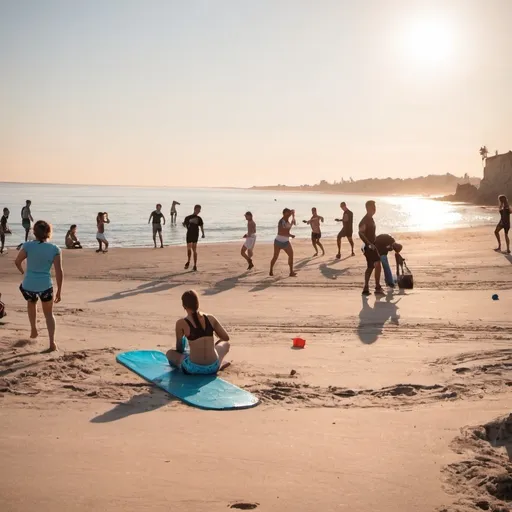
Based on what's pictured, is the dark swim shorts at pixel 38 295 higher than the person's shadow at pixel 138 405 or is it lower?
higher

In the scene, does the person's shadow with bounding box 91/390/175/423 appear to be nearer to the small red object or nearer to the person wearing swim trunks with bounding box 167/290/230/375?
the person wearing swim trunks with bounding box 167/290/230/375

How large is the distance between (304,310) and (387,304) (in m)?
1.63

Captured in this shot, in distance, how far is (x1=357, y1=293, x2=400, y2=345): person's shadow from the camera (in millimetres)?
9312

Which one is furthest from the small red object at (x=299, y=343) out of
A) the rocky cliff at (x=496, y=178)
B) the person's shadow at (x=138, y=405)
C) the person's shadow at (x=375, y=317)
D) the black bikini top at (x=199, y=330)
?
the rocky cliff at (x=496, y=178)

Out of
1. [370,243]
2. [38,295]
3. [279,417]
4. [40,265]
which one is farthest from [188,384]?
[370,243]

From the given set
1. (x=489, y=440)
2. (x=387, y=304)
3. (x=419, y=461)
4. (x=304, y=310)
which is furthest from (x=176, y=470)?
(x=387, y=304)

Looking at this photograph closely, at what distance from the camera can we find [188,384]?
21.6 ft

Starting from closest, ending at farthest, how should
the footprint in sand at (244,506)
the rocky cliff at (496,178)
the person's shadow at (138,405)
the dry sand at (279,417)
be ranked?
the footprint in sand at (244,506)
the dry sand at (279,417)
the person's shadow at (138,405)
the rocky cliff at (496,178)

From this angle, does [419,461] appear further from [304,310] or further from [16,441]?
[304,310]

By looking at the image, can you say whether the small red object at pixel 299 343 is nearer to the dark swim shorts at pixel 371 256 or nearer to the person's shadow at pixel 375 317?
the person's shadow at pixel 375 317

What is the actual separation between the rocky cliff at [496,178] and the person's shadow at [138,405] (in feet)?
242

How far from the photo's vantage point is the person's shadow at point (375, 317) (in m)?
9.31

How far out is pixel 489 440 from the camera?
5.10 m

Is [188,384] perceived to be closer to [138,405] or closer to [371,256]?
[138,405]
